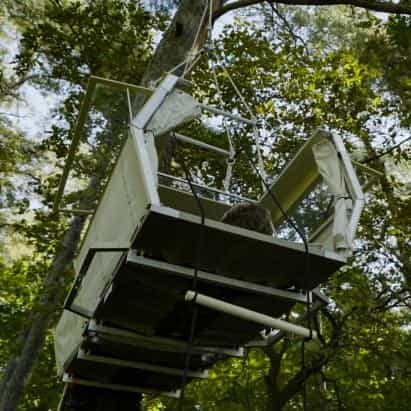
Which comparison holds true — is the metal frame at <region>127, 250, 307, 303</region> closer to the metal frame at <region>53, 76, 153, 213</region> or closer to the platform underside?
the platform underside

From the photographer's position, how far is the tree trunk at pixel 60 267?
6.20m

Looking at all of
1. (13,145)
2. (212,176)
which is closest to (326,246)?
(212,176)

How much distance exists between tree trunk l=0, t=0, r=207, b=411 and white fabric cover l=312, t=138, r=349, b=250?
2981 mm

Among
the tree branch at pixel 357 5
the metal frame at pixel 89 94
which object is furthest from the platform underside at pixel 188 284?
the tree branch at pixel 357 5

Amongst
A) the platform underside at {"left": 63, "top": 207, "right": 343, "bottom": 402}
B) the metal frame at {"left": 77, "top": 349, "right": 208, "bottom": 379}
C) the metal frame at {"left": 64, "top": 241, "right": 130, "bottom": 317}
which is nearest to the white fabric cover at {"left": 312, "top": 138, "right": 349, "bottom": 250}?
the platform underside at {"left": 63, "top": 207, "right": 343, "bottom": 402}

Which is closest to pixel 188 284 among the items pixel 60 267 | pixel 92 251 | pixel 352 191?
pixel 92 251

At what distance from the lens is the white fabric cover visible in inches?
118

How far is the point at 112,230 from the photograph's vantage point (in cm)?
331

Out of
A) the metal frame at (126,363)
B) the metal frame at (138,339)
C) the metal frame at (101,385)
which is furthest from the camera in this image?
the metal frame at (101,385)

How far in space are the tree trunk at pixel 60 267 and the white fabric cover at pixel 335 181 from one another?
2.98 metres

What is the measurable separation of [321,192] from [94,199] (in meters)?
4.27

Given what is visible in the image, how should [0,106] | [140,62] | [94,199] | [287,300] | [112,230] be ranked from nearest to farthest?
[287,300] < [112,230] < [94,199] < [140,62] < [0,106]

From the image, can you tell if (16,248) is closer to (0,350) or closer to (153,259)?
(0,350)

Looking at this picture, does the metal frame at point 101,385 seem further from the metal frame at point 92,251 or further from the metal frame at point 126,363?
the metal frame at point 92,251
